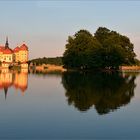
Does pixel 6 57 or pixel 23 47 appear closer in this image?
pixel 6 57

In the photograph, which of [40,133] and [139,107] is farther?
[139,107]

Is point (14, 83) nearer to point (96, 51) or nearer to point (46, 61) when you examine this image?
point (96, 51)

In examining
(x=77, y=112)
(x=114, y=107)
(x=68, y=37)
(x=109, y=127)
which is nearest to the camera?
(x=109, y=127)

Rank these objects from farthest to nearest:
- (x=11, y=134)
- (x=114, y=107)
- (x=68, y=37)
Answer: (x=68, y=37) → (x=114, y=107) → (x=11, y=134)

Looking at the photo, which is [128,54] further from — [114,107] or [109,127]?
[109,127]

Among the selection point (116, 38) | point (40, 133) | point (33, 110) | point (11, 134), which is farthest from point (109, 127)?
point (116, 38)

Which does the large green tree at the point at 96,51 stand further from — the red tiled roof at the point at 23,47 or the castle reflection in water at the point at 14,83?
the red tiled roof at the point at 23,47

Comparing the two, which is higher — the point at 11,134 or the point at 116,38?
the point at 116,38

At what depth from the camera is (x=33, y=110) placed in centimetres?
1728

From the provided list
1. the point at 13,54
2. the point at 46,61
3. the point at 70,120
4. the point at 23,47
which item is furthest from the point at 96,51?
the point at 13,54

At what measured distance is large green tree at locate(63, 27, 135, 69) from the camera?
253 ft

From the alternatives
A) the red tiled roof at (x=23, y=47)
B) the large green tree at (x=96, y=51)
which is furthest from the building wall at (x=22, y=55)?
the large green tree at (x=96, y=51)

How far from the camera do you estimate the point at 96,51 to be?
76.9m

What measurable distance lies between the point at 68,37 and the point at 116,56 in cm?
1305
